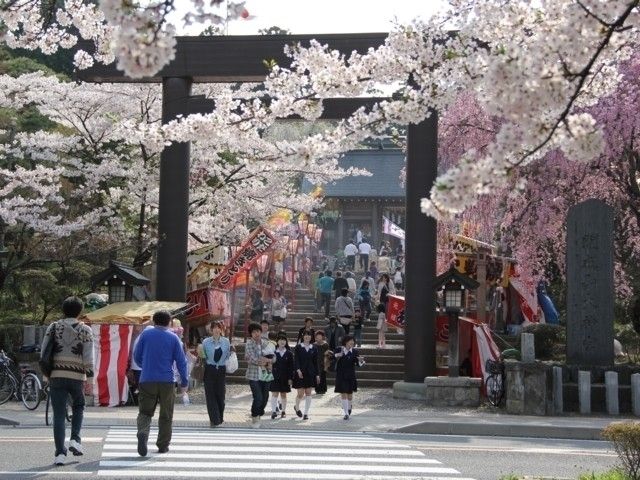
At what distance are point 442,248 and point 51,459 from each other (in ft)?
66.3

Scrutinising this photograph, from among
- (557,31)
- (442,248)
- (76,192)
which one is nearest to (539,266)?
(442,248)

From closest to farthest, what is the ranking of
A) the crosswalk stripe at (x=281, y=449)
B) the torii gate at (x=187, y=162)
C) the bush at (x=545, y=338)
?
the crosswalk stripe at (x=281, y=449), the torii gate at (x=187, y=162), the bush at (x=545, y=338)

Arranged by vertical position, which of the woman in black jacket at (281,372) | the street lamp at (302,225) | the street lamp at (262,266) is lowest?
the woman in black jacket at (281,372)

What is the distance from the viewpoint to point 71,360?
1125 cm

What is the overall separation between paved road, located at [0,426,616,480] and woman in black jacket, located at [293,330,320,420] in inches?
78.6

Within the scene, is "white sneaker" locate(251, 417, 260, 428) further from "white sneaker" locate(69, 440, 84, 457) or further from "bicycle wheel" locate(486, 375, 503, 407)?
"bicycle wheel" locate(486, 375, 503, 407)

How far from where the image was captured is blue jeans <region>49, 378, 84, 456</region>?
10812 millimetres

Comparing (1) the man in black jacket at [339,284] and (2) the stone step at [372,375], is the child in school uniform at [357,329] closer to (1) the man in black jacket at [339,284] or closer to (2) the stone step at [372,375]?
(2) the stone step at [372,375]

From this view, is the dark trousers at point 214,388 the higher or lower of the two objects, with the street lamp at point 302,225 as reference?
lower

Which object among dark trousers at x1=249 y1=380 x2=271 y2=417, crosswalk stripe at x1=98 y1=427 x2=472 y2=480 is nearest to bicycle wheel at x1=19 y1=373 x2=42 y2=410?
dark trousers at x1=249 y1=380 x2=271 y2=417

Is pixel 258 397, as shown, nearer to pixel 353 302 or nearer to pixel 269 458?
pixel 269 458

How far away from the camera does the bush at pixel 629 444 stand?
9.12m

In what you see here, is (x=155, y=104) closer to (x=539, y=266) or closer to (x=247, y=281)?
(x=247, y=281)

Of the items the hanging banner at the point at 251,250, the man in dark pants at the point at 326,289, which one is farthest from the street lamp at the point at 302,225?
the hanging banner at the point at 251,250
